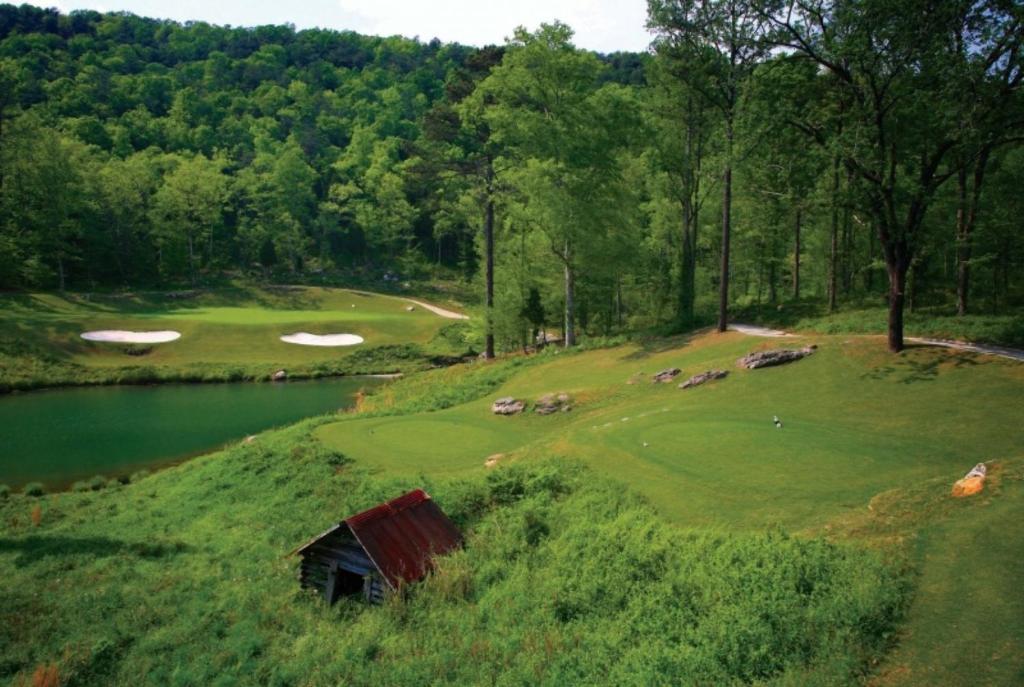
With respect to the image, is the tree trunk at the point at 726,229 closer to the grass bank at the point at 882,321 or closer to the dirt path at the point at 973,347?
the grass bank at the point at 882,321

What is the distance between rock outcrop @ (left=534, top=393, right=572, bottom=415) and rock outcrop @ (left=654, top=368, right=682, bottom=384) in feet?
12.8

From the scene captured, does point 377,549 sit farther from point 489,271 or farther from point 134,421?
point 489,271

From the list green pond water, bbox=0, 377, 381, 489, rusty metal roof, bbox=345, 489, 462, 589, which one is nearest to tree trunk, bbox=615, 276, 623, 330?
green pond water, bbox=0, 377, 381, 489

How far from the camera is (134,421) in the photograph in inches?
1457

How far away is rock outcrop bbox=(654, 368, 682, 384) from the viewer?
28.1 meters

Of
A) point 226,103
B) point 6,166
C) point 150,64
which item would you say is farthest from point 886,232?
point 150,64

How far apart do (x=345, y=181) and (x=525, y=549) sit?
105976 millimetres

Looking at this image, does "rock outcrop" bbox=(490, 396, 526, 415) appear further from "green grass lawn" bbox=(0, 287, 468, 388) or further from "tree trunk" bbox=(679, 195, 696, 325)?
"green grass lawn" bbox=(0, 287, 468, 388)

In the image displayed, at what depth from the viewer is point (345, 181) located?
112938mm

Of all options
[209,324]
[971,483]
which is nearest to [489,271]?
[209,324]

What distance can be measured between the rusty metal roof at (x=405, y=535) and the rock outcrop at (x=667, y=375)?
43.7ft

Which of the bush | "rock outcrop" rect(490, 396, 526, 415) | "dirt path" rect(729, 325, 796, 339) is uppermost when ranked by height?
"dirt path" rect(729, 325, 796, 339)

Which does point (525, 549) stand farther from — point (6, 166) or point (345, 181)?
point (345, 181)

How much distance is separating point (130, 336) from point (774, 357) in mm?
51525
